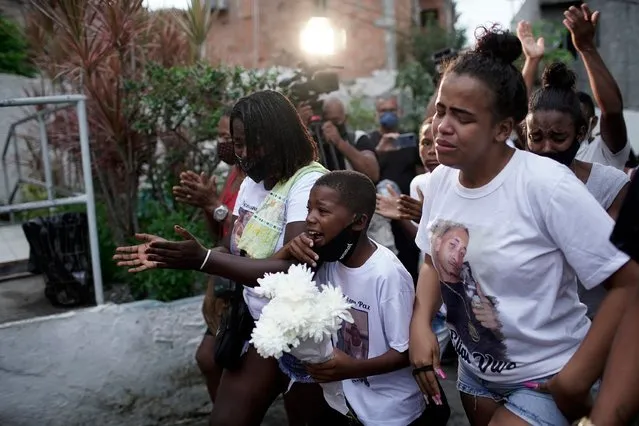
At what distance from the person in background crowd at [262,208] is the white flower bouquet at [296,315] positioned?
472mm

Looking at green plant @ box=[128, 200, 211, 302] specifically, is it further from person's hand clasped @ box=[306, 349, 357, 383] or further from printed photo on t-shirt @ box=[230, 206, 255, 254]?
person's hand clasped @ box=[306, 349, 357, 383]

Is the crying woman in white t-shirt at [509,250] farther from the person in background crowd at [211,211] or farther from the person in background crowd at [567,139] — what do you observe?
the person in background crowd at [211,211]

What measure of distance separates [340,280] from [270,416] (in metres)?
2.14

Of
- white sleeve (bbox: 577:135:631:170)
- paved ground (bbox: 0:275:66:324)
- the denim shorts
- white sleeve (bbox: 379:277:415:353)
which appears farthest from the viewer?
paved ground (bbox: 0:275:66:324)

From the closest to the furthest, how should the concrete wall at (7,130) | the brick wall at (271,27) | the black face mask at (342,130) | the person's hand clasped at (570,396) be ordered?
1. the person's hand clasped at (570,396)
2. the black face mask at (342,130)
3. the concrete wall at (7,130)
4. the brick wall at (271,27)

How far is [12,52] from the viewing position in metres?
8.64

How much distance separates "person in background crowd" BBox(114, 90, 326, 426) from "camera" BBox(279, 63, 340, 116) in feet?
6.77

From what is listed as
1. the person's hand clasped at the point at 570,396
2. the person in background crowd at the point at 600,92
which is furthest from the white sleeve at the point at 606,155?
the person's hand clasped at the point at 570,396

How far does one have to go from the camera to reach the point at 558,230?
2160 millimetres

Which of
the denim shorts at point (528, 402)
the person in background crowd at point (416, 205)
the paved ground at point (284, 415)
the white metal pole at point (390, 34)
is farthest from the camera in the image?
the white metal pole at point (390, 34)

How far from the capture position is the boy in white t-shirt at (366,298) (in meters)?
2.78

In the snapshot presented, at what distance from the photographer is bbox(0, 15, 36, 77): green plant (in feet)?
27.9

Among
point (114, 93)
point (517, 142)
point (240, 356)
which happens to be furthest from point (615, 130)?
point (114, 93)

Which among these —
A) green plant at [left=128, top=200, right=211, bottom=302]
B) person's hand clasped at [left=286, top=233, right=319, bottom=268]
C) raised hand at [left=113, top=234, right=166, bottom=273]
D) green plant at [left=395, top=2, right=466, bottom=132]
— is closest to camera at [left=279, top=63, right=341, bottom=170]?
green plant at [left=128, top=200, right=211, bottom=302]
